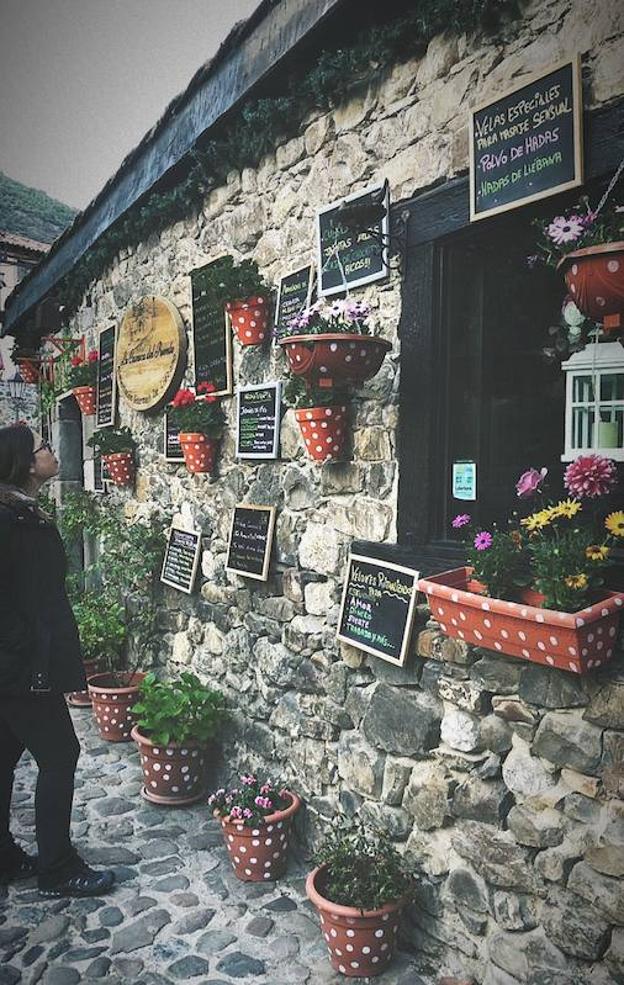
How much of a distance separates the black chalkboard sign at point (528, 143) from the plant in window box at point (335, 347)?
611mm

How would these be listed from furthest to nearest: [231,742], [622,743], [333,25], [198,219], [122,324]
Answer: [122,324]
[198,219]
[231,742]
[333,25]
[622,743]

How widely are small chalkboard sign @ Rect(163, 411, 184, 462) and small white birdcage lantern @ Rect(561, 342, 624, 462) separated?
312cm

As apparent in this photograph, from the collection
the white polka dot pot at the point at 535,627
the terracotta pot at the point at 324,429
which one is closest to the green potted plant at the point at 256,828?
the white polka dot pot at the point at 535,627

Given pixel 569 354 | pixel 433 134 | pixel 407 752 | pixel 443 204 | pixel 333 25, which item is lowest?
pixel 407 752

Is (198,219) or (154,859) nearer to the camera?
(154,859)

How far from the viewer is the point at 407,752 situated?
283cm

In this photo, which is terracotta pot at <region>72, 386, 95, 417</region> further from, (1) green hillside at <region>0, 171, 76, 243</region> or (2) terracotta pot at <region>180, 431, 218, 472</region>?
(1) green hillside at <region>0, 171, 76, 243</region>

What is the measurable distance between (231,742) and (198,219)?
3.38m

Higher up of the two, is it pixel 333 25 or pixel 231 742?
pixel 333 25

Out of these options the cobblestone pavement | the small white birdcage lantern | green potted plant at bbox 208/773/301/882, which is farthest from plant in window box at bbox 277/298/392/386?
the cobblestone pavement

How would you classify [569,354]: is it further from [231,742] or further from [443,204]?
[231,742]

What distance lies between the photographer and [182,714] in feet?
13.3

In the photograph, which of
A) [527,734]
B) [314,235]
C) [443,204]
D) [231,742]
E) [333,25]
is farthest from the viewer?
[231,742]

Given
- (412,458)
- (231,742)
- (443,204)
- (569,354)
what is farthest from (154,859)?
(443,204)
